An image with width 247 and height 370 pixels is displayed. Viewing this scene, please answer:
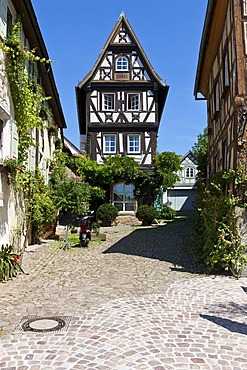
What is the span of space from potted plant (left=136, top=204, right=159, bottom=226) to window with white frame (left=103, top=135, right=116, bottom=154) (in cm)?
456

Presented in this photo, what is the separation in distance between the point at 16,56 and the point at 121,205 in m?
14.3

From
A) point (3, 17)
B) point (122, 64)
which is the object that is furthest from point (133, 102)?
point (3, 17)

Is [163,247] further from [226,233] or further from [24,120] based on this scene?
[24,120]

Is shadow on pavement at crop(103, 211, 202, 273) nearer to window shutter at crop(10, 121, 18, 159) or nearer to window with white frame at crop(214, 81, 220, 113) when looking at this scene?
window shutter at crop(10, 121, 18, 159)

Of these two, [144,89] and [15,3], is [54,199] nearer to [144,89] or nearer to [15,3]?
[15,3]

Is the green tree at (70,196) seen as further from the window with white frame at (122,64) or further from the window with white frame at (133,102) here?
the window with white frame at (122,64)

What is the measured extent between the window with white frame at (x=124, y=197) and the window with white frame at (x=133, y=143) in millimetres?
2251

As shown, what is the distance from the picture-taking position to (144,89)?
22.7 m

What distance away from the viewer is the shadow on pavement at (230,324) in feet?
15.5

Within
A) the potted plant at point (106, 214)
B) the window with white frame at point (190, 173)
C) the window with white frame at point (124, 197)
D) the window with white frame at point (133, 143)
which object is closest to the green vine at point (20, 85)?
the potted plant at point (106, 214)

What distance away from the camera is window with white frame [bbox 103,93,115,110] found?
74.8ft

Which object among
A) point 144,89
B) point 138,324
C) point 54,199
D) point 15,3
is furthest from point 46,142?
point 138,324

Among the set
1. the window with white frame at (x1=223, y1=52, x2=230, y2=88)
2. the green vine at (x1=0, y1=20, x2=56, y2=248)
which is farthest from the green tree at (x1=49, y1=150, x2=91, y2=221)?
the window with white frame at (x1=223, y1=52, x2=230, y2=88)

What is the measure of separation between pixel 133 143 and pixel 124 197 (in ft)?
11.3
